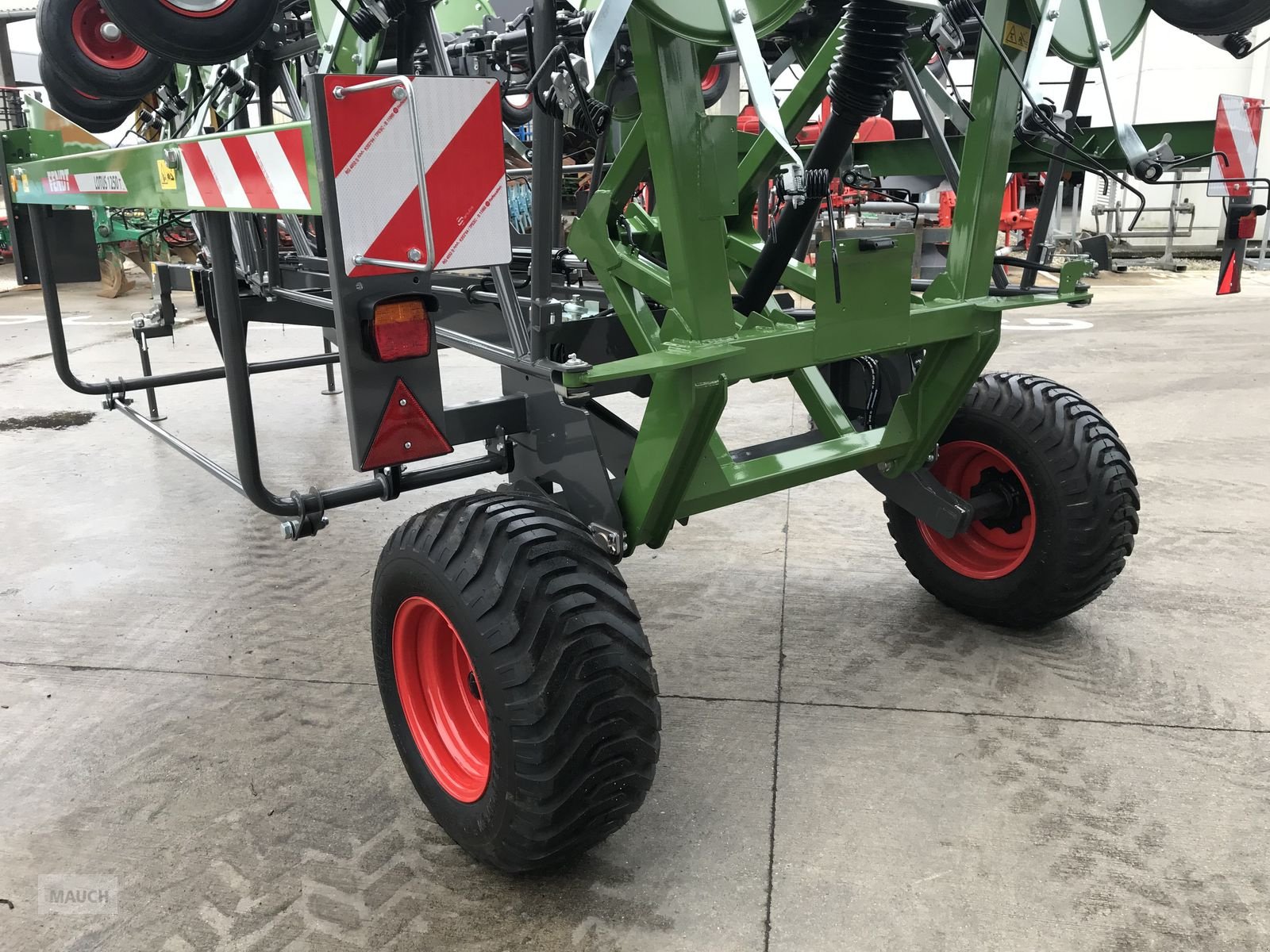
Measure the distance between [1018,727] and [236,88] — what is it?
11.3 ft

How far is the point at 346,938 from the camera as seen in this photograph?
69.8 inches

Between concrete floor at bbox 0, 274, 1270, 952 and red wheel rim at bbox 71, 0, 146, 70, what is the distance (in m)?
1.85

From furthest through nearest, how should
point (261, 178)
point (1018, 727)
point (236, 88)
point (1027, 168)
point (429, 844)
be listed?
point (236, 88) < point (1027, 168) < point (1018, 727) < point (429, 844) < point (261, 178)

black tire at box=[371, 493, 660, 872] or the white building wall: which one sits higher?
the white building wall

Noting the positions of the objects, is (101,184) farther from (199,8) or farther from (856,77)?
(856,77)

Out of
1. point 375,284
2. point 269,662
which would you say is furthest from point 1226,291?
point 269,662

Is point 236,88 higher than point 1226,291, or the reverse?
point 236,88

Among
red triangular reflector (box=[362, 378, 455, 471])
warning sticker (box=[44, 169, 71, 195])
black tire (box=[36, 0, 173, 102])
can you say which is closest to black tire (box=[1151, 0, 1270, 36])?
red triangular reflector (box=[362, 378, 455, 471])

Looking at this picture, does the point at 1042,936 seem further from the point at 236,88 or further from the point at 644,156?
the point at 236,88

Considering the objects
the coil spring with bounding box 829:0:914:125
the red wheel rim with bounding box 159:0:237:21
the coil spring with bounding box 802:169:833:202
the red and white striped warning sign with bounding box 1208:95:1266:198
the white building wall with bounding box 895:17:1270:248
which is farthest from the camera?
the white building wall with bounding box 895:17:1270:248

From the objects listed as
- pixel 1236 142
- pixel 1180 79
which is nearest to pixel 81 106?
pixel 1236 142

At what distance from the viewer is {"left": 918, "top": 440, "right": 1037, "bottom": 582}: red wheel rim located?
2734 millimetres

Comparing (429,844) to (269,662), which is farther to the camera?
(269,662)

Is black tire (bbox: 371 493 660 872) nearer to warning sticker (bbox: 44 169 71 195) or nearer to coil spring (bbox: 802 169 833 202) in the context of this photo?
coil spring (bbox: 802 169 833 202)
